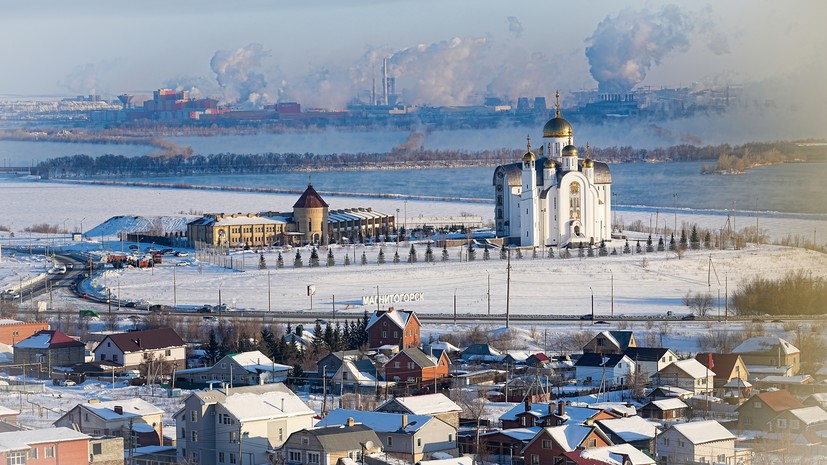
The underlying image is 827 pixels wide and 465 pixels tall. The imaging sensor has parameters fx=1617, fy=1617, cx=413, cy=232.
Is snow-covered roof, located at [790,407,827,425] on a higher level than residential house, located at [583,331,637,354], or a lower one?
lower

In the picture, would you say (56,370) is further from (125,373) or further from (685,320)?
(685,320)

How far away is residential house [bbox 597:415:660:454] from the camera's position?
1025 cm

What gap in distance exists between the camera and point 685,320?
1661cm

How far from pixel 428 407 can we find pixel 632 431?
1377 mm

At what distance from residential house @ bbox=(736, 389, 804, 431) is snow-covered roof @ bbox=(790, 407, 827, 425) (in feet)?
0.35

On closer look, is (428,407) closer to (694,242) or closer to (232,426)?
(232,426)

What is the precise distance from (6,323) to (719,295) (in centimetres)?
812

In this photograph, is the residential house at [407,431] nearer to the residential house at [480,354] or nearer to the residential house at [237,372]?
the residential house at [237,372]

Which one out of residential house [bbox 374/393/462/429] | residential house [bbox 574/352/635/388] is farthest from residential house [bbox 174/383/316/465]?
residential house [bbox 574/352/635/388]

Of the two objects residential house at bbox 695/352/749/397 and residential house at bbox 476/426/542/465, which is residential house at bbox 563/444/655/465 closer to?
residential house at bbox 476/426/542/465

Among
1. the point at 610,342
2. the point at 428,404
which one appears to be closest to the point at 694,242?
the point at 610,342

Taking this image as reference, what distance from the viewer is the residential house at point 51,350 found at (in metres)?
14.4

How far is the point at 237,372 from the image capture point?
1352cm

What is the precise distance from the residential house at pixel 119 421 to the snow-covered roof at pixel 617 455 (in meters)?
2.86
